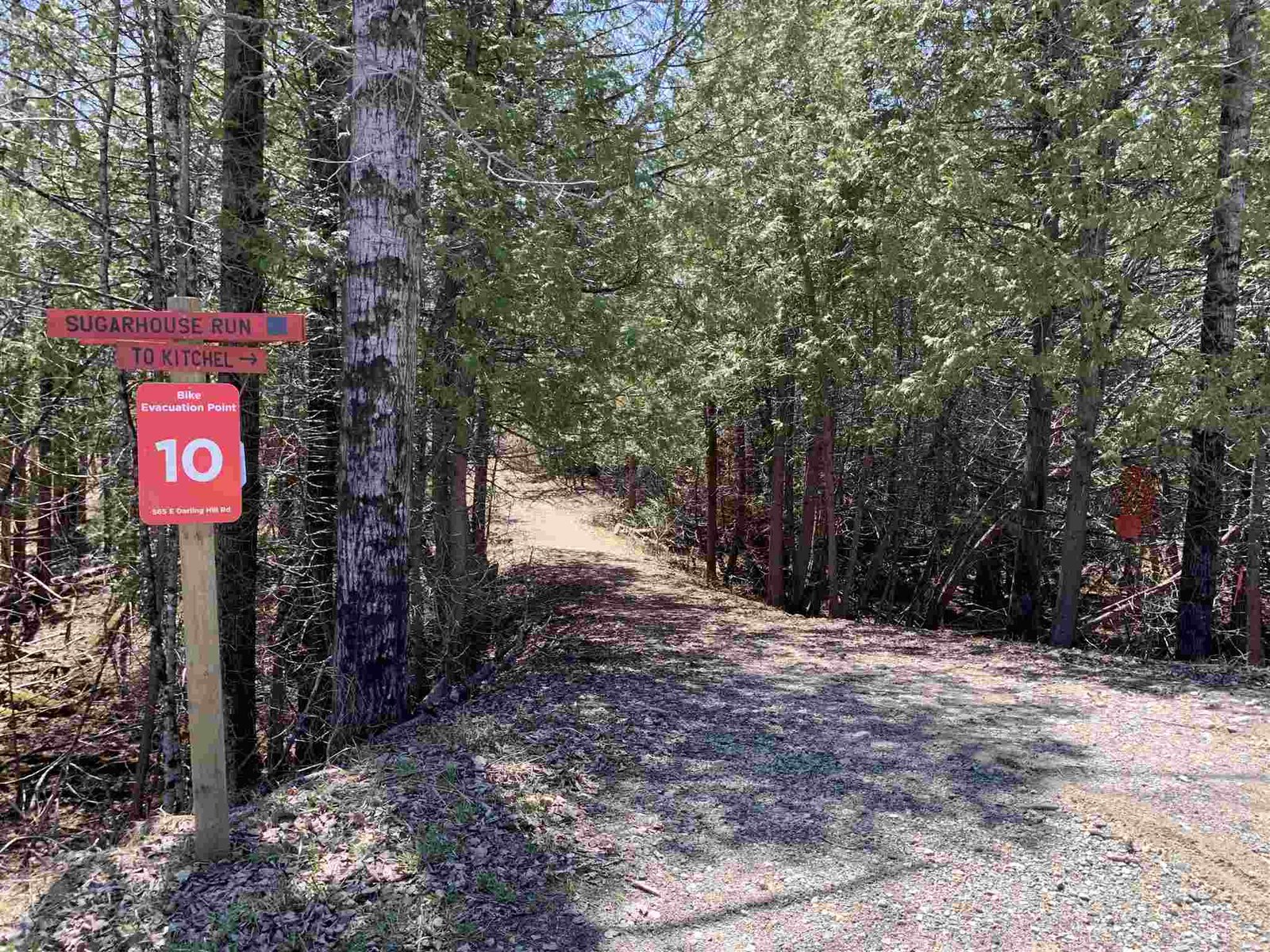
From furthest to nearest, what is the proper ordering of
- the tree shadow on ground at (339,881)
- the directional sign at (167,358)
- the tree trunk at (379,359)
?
1. the tree trunk at (379,359)
2. the directional sign at (167,358)
3. the tree shadow on ground at (339,881)

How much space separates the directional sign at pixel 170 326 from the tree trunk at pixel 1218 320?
7627 millimetres

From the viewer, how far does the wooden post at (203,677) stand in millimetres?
3662

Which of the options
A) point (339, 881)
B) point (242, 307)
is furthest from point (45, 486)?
point (339, 881)

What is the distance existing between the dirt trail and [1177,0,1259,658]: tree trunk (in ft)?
5.66

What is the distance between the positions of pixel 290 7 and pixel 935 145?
655 cm

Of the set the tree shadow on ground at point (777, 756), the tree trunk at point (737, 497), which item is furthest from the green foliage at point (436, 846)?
the tree trunk at point (737, 497)

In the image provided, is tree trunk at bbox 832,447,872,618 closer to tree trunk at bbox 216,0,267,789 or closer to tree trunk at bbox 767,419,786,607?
tree trunk at bbox 767,419,786,607

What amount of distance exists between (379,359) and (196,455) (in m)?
1.81

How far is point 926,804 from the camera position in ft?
14.8

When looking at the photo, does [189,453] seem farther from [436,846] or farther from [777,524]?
[777,524]

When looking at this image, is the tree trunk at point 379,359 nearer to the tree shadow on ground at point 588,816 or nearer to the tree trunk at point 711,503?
the tree shadow on ground at point 588,816

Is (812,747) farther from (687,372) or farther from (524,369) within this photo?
(687,372)

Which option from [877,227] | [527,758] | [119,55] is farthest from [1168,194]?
[119,55]

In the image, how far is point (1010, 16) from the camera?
27.9 feet
